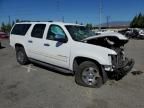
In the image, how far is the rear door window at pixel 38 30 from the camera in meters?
8.72

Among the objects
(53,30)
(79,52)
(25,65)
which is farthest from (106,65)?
(25,65)

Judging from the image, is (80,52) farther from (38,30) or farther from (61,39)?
(38,30)

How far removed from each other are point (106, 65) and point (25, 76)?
3.36 m

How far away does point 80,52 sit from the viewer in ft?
23.3

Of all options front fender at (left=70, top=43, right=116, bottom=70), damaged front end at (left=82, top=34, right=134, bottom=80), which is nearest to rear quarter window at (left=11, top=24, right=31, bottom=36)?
front fender at (left=70, top=43, right=116, bottom=70)

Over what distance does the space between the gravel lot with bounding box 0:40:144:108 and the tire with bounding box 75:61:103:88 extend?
0.19 meters

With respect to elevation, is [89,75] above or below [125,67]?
below

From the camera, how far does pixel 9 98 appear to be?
6117 millimetres

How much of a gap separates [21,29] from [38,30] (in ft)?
4.89

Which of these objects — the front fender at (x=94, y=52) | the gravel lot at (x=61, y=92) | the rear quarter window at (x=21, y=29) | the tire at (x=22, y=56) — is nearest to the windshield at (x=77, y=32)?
the front fender at (x=94, y=52)

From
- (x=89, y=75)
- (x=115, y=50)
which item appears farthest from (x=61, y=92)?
(x=115, y=50)

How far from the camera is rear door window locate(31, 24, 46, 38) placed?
8724 mm

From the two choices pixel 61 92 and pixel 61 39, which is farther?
pixel 61 39

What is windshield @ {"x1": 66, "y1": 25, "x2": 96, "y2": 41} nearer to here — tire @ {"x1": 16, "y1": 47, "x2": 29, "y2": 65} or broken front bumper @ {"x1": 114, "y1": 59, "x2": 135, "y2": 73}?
broken front bumper @ {"x1": 114, "y1": 59, "x2": 135, "y2": 73}
